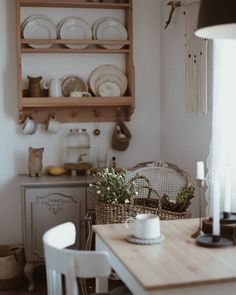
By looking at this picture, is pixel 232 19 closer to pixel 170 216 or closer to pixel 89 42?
pixel 170 216

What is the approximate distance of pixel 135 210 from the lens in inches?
128

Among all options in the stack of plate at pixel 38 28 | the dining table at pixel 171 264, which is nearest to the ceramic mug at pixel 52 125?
the stack of plate at pixel 38 28

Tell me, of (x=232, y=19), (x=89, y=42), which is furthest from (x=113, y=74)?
(x=232, y=19)

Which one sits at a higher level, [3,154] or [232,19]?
[232,19]

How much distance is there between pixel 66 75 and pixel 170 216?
158 centimetres

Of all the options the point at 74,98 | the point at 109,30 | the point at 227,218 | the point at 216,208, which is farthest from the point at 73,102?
the point at 216,208

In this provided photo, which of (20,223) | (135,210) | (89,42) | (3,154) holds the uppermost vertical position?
(89,42)

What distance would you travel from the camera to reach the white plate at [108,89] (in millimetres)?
4211

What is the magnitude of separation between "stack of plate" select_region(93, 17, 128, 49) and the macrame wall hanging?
56cm

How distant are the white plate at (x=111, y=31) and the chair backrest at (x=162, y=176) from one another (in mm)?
1068

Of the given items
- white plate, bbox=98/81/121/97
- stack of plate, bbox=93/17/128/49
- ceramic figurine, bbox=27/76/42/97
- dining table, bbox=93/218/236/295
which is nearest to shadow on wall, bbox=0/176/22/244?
ceramic figurine, bbox=27/76/42/97

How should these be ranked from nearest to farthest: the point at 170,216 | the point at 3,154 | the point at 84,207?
the point at 170,216
the point at 84,207
the point at 3,154

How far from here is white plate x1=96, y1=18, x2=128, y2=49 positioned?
4.19 metres

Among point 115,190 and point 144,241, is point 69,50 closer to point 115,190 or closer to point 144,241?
point 115,190
